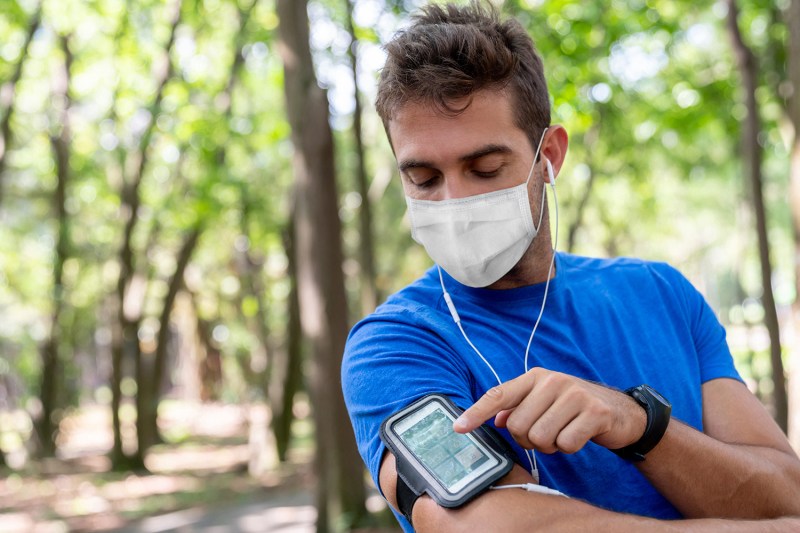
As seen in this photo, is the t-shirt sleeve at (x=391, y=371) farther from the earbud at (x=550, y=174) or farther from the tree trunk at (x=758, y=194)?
the tree trunk at (x=758, y=194)

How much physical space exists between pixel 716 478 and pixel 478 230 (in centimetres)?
82

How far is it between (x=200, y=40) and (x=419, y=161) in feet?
59.0

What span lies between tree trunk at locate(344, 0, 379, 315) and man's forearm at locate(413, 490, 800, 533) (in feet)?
32.6

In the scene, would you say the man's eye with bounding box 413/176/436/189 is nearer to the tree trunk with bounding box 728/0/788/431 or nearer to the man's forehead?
the man's forehead

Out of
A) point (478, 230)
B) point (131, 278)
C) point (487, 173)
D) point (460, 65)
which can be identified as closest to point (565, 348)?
point (478, 230)

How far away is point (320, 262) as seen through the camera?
30.8 ft

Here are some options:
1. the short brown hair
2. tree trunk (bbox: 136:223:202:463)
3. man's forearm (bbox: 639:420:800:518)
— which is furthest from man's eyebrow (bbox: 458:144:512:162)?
tree trunk (bbox: 136:223:202:463)

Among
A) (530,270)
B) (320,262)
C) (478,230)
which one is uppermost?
(478,230)

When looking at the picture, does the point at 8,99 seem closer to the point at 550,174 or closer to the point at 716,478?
the point at 550,174

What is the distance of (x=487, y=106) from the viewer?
86.1 inches

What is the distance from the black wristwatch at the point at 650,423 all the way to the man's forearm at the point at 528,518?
16 centimetres

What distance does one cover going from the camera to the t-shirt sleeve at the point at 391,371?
1.97 m

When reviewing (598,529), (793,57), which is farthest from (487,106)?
(793,57)

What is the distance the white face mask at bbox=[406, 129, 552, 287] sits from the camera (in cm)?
225
